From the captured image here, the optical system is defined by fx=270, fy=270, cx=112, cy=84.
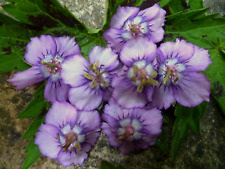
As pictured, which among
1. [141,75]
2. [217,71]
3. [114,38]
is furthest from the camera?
[217,71]

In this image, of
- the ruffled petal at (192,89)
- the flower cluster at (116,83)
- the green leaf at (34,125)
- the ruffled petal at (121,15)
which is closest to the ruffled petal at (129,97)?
the flower cluster at (116,83)

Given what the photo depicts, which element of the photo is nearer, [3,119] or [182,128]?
[182,128]

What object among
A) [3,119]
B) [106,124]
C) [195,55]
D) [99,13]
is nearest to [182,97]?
[195,55]

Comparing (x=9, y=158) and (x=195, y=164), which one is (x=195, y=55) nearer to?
(x=195, y=164)

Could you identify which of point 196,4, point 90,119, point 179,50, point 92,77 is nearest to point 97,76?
point 92,77

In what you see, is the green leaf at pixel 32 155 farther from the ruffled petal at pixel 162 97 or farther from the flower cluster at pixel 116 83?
the ruffled petal at pixel 162 97

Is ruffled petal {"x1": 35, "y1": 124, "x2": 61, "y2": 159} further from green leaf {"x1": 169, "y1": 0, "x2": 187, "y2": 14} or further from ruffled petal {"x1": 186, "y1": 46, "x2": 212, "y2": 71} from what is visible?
green leaf {"x1": 169, "y1": 0, "x2": 187, "y2": 14}

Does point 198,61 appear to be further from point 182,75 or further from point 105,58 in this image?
point 105,58
